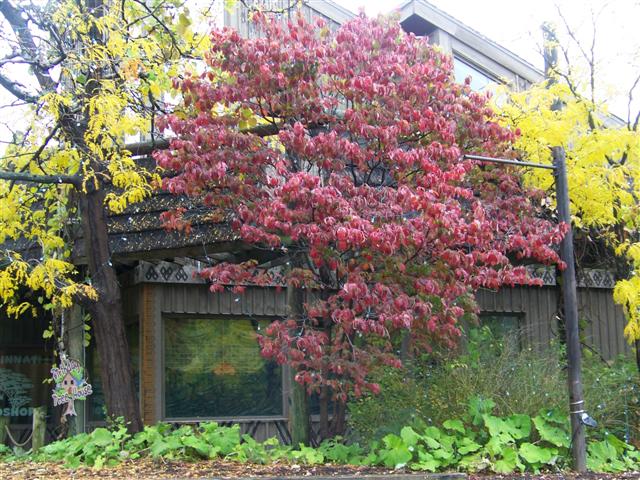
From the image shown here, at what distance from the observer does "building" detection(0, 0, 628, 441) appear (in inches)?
528

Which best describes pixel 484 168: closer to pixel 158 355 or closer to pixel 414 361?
pixel 414 361

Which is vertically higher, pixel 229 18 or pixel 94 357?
pixel 229 18

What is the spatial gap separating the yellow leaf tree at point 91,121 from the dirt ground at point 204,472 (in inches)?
60.6

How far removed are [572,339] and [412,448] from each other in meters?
2.48

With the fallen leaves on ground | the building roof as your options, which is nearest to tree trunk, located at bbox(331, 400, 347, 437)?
the fallen leaves on ground

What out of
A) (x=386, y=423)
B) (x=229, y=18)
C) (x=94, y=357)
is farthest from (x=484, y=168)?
(x=94, y=357)

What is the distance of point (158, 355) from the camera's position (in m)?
14.9

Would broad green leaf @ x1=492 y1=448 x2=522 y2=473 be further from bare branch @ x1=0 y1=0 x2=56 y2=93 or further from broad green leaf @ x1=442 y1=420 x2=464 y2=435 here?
bare branch @ x1=0 y1=0 x2=56 y2=93

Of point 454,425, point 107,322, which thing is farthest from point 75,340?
point 454,425

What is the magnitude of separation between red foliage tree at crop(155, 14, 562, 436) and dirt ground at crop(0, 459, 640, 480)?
1.00 m

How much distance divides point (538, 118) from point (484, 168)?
1742 millimetres

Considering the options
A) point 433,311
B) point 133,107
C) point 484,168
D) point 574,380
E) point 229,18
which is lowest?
point 574,380

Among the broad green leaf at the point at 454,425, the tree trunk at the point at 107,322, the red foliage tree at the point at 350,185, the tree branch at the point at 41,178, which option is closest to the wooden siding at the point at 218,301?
the tree trunk at the point at 107,322

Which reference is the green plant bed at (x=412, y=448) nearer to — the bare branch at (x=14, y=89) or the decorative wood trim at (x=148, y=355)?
the decorative wood trim at (x=148, y=355)
